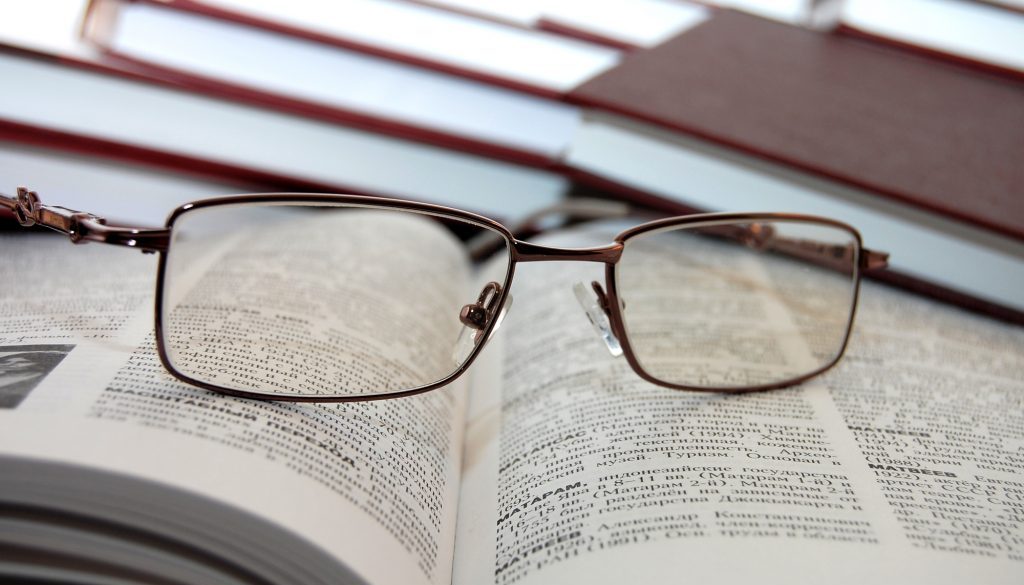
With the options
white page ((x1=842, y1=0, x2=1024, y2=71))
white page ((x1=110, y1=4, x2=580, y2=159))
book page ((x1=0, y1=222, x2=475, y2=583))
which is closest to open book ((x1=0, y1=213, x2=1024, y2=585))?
book page ((x1=0, y1=222, x2=475, y2=583))

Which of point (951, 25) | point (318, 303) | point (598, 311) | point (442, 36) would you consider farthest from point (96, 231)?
point (951, 25)

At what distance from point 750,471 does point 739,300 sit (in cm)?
29

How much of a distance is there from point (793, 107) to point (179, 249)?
70 centimetres

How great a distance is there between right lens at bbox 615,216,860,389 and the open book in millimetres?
33

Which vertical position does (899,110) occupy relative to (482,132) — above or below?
above

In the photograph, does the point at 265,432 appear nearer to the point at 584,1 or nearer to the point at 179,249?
the point at 179,249

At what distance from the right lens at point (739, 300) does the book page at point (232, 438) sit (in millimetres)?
215

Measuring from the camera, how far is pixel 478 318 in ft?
1.97

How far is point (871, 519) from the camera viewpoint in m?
0.47

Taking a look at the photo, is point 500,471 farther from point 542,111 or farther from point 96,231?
point 542,111

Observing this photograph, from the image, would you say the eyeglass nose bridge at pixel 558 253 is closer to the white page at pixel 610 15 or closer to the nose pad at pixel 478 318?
the nose pad at pixel 478 318

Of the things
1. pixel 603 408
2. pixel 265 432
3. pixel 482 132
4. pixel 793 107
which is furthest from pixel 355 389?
pixel 793 107

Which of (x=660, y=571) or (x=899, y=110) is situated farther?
(x=899, y=110)

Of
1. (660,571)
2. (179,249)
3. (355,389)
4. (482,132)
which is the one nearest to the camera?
(660,571)
